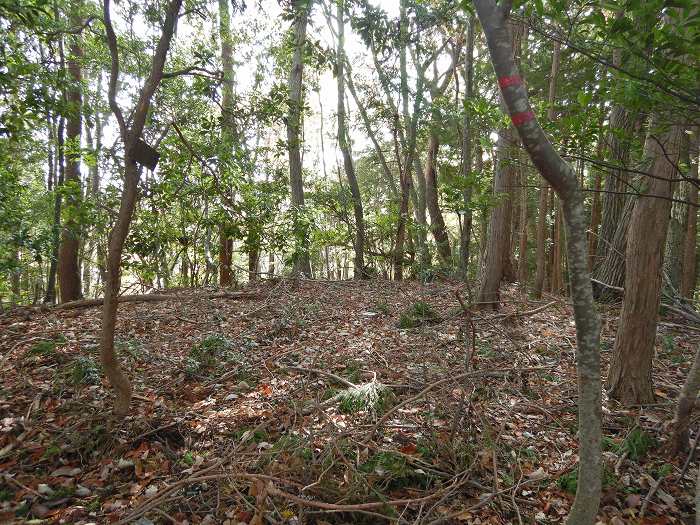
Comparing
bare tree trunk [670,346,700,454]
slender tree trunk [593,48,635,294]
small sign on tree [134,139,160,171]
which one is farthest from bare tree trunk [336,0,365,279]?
bare tree trunk [670,346,700,454]

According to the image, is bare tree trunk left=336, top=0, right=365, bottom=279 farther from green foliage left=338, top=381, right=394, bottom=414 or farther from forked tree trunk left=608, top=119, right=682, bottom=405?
forked tree trunk left=608, top=119, right=682, bottom=405

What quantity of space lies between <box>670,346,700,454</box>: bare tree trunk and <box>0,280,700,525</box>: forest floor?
0.47ft

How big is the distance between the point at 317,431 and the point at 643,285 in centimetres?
328

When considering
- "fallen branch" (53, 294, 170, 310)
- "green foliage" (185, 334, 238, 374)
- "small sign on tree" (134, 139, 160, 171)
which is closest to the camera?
"small sign on tree" (134, 139, 160, 171)

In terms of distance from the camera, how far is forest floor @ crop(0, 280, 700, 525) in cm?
267

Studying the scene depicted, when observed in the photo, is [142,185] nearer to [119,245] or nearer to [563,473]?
[119,245]

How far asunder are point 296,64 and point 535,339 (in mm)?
8890

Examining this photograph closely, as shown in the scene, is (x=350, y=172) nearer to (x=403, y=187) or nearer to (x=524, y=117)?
(x=403, y=187)

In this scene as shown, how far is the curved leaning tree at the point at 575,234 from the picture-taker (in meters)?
1.65

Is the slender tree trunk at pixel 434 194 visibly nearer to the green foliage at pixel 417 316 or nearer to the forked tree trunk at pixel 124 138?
the green foliage at pixel 417 316

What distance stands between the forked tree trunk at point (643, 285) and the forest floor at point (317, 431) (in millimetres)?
241

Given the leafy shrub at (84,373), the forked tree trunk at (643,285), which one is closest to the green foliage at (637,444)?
the forked tree trunk at (643,285)

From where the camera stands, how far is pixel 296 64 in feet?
33.8

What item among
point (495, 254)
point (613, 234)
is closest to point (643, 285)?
point (495, 254)
